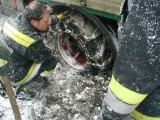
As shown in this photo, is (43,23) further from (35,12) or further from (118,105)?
(118,105)

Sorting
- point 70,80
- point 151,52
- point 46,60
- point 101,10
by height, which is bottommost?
point 70,80

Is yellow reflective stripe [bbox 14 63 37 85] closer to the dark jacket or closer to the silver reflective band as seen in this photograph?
the dark jacket

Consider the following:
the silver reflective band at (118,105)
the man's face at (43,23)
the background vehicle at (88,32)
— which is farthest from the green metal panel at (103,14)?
the silver reflective band at (118,105)

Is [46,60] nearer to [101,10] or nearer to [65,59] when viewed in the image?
[65,59]

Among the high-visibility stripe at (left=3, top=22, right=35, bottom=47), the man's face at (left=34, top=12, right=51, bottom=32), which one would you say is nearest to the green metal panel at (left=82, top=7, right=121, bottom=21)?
the man's face at (left=34, top=12, right=51, bottom=32)

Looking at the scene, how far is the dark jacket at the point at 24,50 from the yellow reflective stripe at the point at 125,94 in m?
1.81

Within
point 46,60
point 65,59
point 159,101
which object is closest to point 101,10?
point 46,60

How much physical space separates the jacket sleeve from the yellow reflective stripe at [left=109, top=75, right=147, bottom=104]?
1808mm

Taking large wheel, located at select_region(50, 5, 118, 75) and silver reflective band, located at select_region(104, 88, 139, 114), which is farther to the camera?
large wheel, located at select_region(50, 5, 118, 75)

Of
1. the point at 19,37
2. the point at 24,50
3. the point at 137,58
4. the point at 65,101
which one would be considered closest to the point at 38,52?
the point at 24,50

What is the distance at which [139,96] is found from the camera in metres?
1.71

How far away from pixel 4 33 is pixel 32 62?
1.75ft

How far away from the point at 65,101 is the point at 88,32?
99 cm

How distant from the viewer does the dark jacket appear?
11.2ft
